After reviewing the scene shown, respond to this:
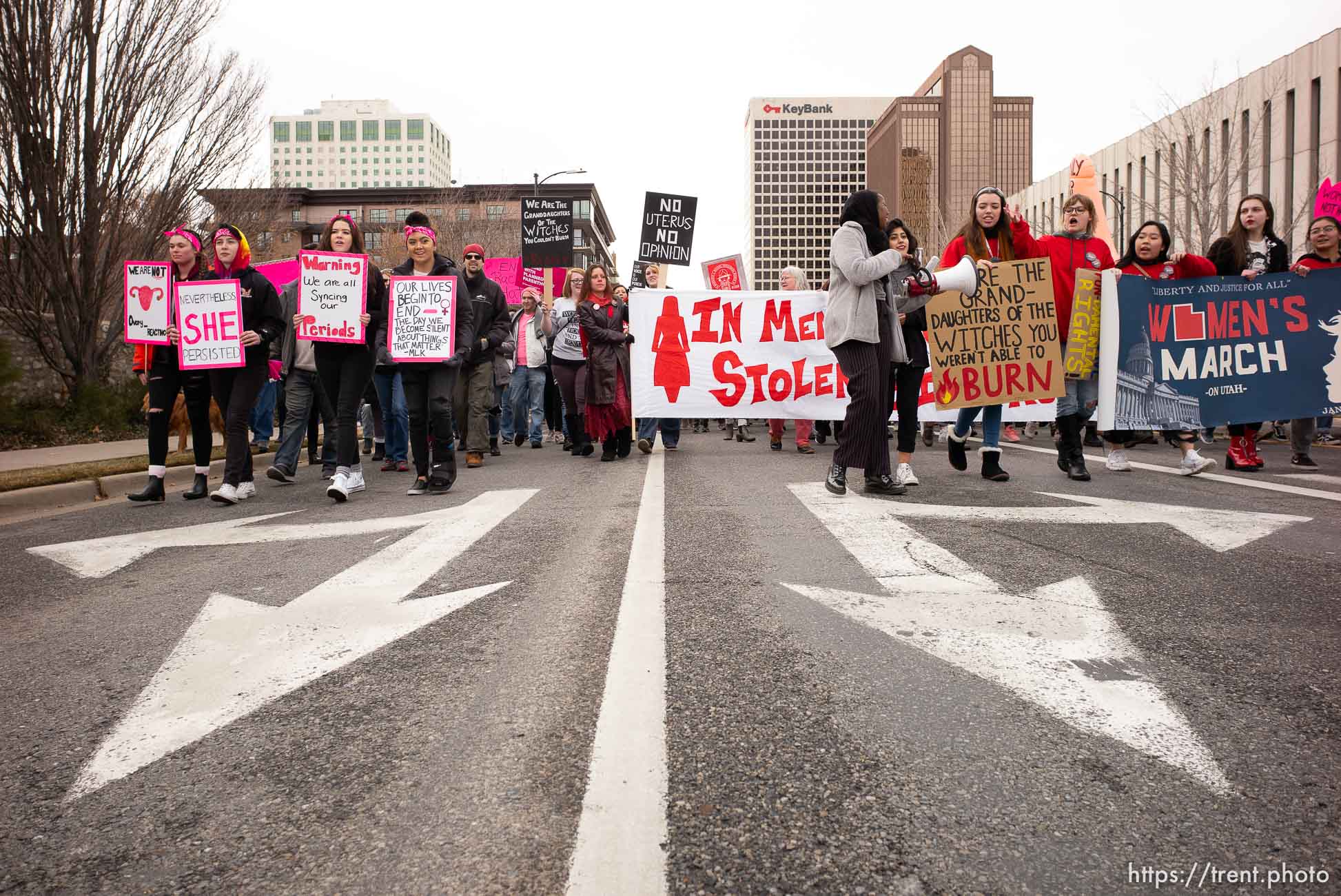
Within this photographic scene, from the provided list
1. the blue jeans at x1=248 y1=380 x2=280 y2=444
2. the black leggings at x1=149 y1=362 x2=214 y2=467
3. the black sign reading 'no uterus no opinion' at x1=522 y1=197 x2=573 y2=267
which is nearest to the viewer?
the black leggings at x1=149 y1=362 x2=214 y2=467

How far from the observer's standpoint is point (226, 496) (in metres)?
6.77

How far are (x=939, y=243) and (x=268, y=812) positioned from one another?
5039cm

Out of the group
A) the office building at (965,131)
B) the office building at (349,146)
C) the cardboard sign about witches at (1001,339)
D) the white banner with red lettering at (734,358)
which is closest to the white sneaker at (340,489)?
the cardboard sign about witches at (1001,339)

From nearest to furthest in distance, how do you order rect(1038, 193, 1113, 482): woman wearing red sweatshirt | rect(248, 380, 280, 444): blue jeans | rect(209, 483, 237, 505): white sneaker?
rect(209, 483, 237, 505): white sneaker
rect(1038, 193, 1113, 482): woman wearing red sweatshirt
rect(248, 380, 280, 444): blue jeans

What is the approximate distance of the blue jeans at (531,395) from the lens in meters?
13.4

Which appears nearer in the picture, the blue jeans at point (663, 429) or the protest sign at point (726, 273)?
the blue jeans at point (663, 429)

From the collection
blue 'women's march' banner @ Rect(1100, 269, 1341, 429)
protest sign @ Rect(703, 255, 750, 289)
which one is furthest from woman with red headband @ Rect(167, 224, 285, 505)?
protest sign @ Rect(703, 255, 750, 289)

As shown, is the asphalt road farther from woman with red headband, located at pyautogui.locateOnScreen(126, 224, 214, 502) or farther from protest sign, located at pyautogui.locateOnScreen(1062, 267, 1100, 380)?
protest sign, located at pyautogui.locateOnScreen(1062, 267, 1100, 380)

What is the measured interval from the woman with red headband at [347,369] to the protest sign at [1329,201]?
7761 mm

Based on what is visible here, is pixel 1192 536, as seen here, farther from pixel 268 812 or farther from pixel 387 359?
pixel 387 359

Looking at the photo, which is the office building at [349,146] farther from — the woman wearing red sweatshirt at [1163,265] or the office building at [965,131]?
the woman wearing red sweatshirt at [1163,265]

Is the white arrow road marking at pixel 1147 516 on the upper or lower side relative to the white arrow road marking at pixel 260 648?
upper

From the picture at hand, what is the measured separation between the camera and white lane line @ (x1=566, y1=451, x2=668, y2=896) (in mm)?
1500

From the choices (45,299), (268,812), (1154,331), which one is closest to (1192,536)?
(1154,331)
